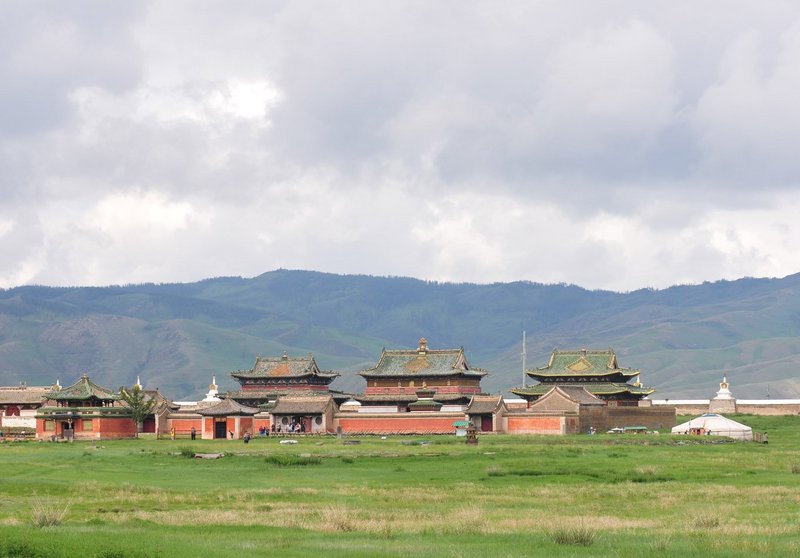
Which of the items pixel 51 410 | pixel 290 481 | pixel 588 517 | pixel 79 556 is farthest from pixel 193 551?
pixel 51 410

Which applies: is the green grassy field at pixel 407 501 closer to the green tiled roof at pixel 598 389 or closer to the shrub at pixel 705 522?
the shrub at pixel 705 522

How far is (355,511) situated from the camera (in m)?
50.9

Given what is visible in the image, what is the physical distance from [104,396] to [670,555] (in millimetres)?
93572

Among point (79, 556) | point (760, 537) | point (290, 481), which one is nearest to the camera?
point (79, 556)

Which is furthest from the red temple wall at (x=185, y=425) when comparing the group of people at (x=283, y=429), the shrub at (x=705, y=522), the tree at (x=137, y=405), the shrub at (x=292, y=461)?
the shrub at (x=705, y=522)

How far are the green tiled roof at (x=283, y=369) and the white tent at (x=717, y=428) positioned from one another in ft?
155

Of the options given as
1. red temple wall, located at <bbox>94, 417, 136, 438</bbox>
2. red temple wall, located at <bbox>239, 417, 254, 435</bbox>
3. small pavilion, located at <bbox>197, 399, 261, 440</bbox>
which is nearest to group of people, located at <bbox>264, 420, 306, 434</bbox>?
red temple wall, located at <bbox>239, 417, 254, 435</bbox>

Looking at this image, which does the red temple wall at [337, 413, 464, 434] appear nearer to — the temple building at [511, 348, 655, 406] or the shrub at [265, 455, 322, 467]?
the temple building at [511, 348, 655, 406]

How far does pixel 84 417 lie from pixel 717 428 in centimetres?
5786

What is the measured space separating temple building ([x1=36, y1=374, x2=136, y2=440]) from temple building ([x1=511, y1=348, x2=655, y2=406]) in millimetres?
39296

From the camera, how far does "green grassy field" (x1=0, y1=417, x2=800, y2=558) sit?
39.4 metres

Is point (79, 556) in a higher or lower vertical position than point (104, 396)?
lower

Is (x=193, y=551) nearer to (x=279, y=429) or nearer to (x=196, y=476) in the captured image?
(x=196, y=476)

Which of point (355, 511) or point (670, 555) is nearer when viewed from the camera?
point (670, 555)
